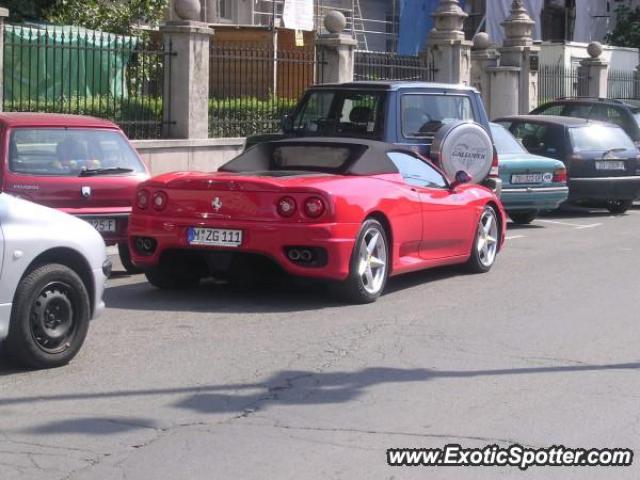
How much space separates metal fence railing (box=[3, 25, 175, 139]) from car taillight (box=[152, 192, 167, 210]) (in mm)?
7469

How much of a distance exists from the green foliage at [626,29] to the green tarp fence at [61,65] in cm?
2999

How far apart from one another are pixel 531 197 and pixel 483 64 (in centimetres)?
1333

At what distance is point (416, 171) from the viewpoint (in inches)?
444

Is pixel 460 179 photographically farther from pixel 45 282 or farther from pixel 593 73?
pixel 593 73

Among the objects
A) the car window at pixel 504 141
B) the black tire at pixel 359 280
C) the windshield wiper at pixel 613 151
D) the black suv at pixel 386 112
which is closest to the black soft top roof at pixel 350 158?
the black tire at pixel 359 280

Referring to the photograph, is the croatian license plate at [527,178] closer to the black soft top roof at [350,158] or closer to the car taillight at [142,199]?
the black soft top roof at [350,158]

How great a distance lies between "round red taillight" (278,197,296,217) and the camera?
9562mm

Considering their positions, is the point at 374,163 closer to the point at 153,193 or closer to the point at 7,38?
the point at 153,193

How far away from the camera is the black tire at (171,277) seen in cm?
1042

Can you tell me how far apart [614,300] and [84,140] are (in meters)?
4.98

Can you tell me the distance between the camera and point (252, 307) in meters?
9.84

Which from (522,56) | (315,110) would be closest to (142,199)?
(315,110)

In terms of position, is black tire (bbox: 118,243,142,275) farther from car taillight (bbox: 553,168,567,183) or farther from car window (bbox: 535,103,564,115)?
car window (bbox: 535,103,564,115)

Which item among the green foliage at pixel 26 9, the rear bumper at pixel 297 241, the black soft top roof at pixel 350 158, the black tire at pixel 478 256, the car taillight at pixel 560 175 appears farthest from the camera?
the green foliage at pixel 26 9
